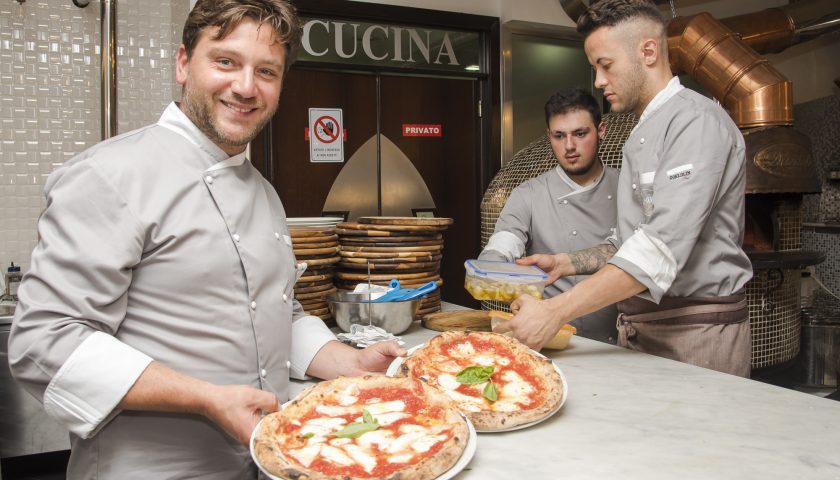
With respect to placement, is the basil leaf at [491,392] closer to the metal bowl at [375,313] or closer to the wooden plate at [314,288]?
the metal bowl at [375,313]

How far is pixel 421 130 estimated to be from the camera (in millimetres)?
4977

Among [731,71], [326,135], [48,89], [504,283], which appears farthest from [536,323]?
[48,89]

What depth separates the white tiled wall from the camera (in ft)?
12.2

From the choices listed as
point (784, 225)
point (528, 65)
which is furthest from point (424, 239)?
point (528, 65)

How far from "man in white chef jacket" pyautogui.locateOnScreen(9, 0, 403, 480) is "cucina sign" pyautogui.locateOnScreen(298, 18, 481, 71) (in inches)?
123

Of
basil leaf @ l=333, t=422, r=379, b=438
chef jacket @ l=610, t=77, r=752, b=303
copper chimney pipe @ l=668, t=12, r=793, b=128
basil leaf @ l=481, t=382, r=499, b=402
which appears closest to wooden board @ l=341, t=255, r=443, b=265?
chef jacket @ l=610, t=77, r=752, b=303

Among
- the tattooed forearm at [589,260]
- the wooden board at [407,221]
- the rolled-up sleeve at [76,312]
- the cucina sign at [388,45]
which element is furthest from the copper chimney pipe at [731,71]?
the rolled-up sleeve at [76,312]

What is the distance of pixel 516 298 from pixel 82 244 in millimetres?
1307

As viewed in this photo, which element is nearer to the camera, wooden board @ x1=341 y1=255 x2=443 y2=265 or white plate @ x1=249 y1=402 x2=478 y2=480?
white plate @ x1=249 y1=402 x2=478 y2=480

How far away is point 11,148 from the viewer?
147 inches

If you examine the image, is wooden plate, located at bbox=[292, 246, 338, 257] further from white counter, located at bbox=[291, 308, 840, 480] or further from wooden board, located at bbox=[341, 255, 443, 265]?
white counter, located at bbox=[291, 308, 840, 480]

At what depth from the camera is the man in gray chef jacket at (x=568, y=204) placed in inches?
121

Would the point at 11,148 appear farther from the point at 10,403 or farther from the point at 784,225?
the point at 784,225

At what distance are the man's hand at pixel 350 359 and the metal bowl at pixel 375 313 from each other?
0.45m
